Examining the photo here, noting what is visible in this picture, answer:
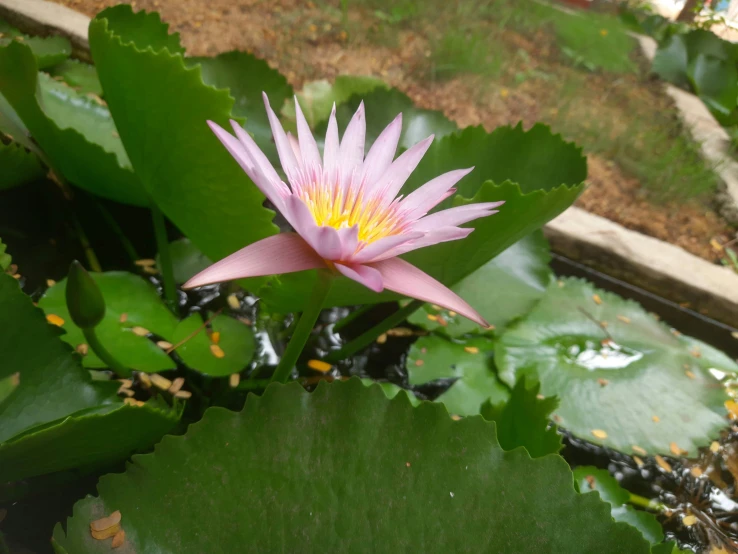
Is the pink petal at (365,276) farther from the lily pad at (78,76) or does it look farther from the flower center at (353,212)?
the lily pad at (78,76)

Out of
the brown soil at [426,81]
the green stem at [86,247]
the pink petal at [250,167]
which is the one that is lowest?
the green stem at [86,247]

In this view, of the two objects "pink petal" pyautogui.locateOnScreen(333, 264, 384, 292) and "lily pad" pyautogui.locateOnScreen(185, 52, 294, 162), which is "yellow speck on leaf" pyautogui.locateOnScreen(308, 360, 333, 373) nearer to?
"lily pad" pyautogui.locateOnScreen(185, 52, 294, 162)

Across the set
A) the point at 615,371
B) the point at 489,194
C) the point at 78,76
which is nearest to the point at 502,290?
the point at 615,371

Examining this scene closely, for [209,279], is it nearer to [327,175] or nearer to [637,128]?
[327,175]

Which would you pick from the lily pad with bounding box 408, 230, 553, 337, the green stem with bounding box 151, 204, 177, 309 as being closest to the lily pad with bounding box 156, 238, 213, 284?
the green stem with bounding box 151, 204, 177, 309

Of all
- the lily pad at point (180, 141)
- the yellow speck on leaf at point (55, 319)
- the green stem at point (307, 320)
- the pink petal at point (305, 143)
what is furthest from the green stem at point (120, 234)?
the pink petal at point (305, 143)

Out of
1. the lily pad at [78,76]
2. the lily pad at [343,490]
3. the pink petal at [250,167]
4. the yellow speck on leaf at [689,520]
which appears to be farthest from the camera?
the lily pad at [78,76]

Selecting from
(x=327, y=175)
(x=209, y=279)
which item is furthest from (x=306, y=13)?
(x=209, y=279)

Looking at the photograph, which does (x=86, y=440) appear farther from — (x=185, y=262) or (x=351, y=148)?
(x=185, y=262)
